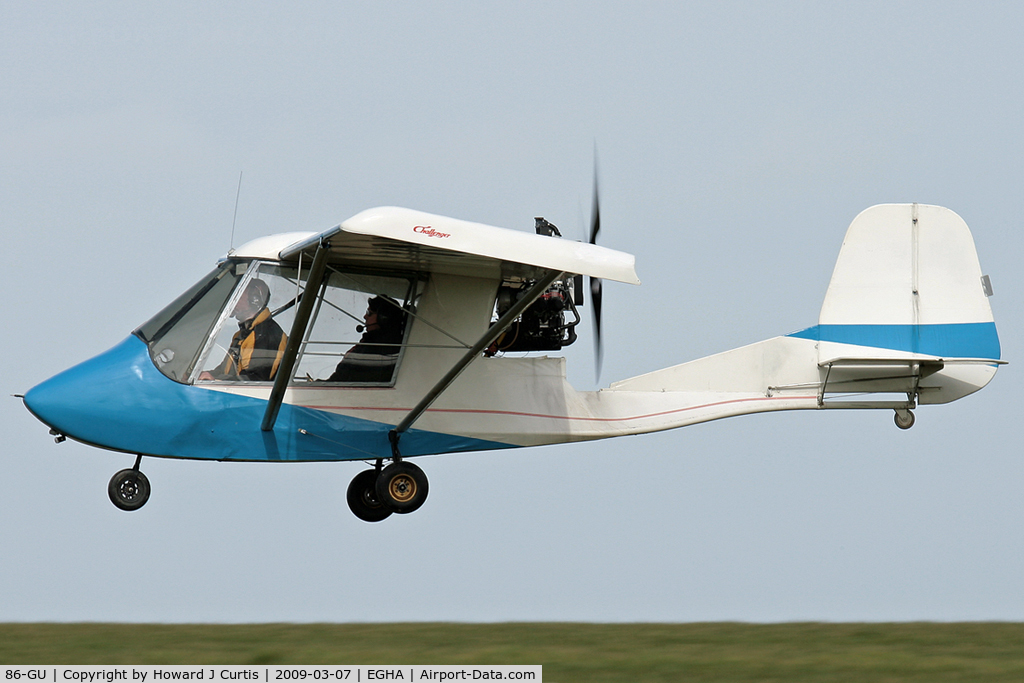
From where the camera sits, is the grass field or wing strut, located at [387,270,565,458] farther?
wing strut, located at [387,270,565,458]

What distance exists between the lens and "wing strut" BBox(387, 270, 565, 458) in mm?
10922

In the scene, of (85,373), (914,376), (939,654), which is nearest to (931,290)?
(914,376)

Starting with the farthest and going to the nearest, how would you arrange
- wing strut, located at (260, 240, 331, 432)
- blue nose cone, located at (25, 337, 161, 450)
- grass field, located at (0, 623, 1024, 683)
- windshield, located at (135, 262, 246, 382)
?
1. windshield, located at (135, 262, 246, 382)
2. blue nose cone, located at (25, 337, 161, 450)
3. wing strut, located at (260, 240, 331, 432)
4. grass field, located at (0, 623, 1024, 683)

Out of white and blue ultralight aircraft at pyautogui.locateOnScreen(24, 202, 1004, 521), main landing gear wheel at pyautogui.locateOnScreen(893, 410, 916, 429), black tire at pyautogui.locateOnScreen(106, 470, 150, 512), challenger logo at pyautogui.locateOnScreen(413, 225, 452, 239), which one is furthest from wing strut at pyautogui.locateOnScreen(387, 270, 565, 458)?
main landing gear wheel at pyautogui.locateOnScreen(893, 410, 916, 429)

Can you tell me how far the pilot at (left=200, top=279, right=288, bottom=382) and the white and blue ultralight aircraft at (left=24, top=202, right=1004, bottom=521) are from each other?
0.02 meters

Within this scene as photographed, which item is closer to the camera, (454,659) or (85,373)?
(454,659)

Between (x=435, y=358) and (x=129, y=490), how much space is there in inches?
128

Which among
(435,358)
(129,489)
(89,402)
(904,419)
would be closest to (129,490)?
(129,489)

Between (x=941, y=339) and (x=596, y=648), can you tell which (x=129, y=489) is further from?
(x=941, y=339)

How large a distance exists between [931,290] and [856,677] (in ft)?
19.6

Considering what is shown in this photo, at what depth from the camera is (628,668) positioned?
31.0 feet

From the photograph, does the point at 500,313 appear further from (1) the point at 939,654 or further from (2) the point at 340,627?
(1) the point at 939,654

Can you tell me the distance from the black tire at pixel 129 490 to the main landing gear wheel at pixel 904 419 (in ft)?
26.6

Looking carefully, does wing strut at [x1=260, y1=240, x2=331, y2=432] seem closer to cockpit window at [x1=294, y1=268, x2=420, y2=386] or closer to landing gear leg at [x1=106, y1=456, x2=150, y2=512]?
cockpit window at [x1=294, y1=268, x2=420, y2=386]
